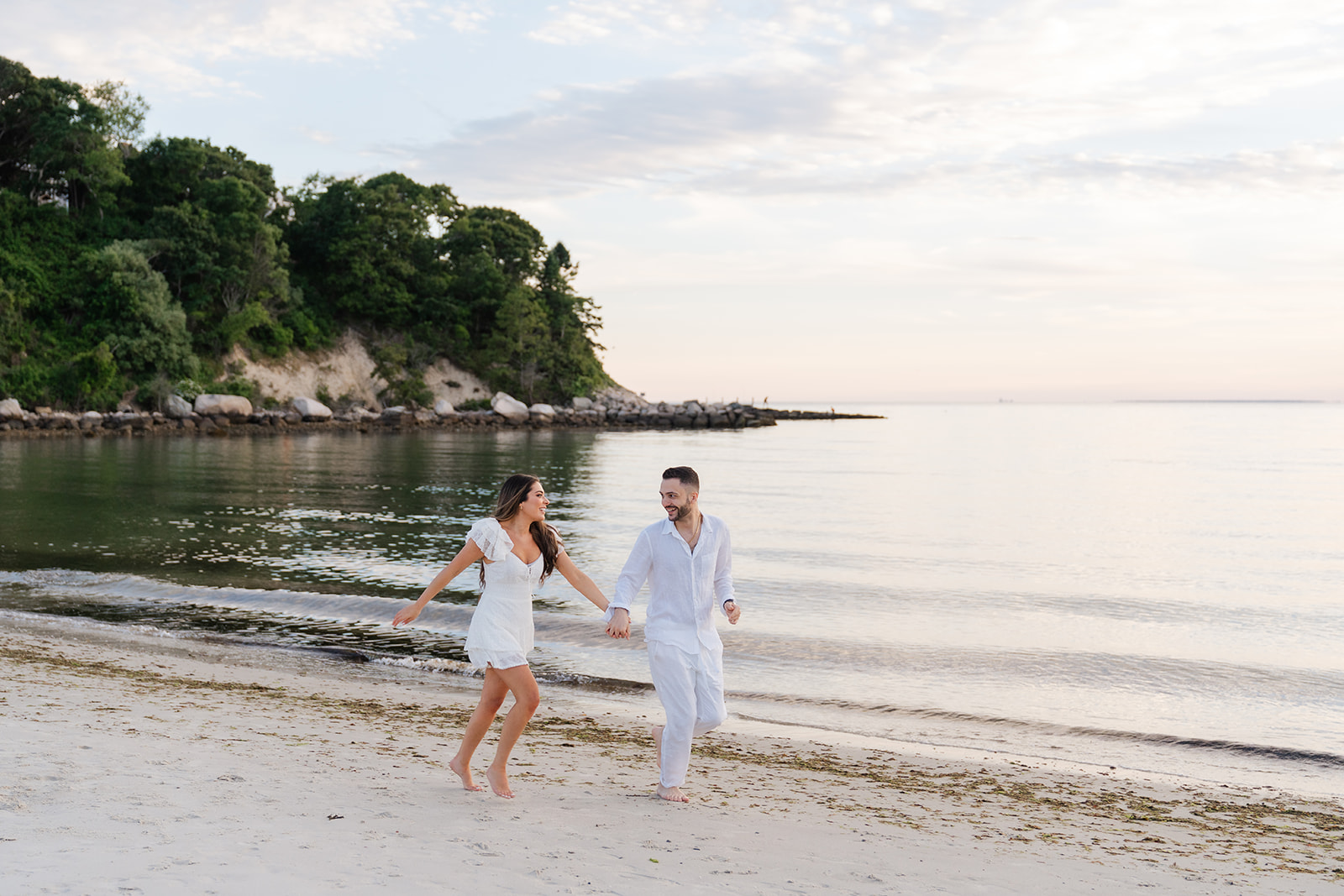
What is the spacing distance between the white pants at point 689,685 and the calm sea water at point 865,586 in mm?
4142

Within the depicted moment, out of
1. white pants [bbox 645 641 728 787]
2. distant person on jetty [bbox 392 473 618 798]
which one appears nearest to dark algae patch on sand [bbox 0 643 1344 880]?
white pants [bbox 645 641 728 787]

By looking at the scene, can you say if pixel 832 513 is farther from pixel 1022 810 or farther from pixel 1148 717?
pixel 1022 810

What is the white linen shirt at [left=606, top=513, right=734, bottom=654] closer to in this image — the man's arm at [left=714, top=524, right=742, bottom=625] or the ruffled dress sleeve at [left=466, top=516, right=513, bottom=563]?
the man's arm at [left=714, top=524, right=742, bottom=625]

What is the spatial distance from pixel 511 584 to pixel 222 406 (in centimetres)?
6420

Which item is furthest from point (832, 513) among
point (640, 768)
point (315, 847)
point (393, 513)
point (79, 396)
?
point (79, 396)

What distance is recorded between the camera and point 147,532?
20828mm

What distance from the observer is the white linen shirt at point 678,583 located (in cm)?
586

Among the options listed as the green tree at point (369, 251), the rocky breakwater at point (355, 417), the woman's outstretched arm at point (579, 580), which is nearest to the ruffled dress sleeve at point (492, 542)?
the woman's outstretched arm at point (579, 580)

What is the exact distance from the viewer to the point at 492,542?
5.75 m

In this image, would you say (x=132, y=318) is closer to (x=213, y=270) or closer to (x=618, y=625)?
(x=213, y=270)

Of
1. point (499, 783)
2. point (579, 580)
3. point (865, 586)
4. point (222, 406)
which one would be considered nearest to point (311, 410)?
point (222, 406)

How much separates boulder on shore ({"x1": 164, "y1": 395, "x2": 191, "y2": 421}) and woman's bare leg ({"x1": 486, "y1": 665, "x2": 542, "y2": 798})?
6218 centimetres

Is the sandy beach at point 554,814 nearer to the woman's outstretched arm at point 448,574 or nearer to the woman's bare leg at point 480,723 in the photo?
the woman's bare leg at point 480,723

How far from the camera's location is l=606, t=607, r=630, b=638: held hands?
18.6 feet
